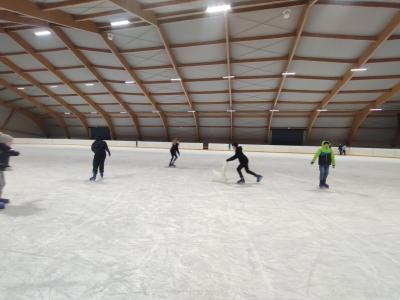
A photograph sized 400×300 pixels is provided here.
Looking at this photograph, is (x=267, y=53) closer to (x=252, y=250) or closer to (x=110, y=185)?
(x=110, y=185)

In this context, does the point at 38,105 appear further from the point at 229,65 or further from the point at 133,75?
the point at 229,65

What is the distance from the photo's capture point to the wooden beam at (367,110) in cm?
2231

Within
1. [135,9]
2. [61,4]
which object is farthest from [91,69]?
[135,9]

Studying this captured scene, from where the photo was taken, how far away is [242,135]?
33938 mm

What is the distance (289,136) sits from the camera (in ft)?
106

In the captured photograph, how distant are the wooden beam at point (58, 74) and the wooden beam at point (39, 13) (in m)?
7.89

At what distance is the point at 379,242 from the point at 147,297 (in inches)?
126

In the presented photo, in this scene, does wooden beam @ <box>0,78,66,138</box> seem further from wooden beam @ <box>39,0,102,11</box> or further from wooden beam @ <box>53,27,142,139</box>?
wooden beam @ <box>39,0,102,11</box>

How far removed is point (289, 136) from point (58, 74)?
1123 inches

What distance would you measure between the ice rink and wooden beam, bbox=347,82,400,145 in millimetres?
22328

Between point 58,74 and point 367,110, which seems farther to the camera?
point 367,110

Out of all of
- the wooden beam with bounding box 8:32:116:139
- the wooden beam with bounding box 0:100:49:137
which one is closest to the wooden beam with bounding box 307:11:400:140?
the wooden beam with bounding box 8:32:116:139

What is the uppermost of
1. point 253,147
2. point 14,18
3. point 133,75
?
point 14,18

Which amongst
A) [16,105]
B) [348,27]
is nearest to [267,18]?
[348,27]
